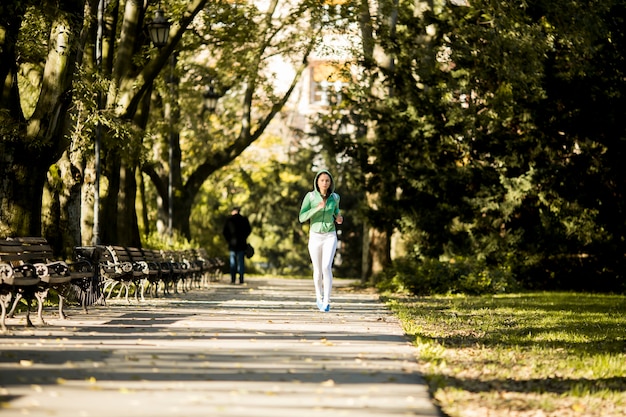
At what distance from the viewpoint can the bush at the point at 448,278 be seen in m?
29.5

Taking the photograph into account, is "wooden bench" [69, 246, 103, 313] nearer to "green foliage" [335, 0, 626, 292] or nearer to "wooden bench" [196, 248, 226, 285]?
"green foliage" [335, 0, 626, 292]

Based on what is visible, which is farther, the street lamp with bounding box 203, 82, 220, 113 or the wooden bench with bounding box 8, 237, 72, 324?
the street lamp with bounding box 203, 82, 220, 113

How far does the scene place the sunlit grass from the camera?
926 cm

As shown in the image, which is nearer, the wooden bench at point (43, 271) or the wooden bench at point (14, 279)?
the wooden bench at point (14, 279)

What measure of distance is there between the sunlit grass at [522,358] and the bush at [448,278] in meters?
6.27

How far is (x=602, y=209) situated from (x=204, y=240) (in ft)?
75.2

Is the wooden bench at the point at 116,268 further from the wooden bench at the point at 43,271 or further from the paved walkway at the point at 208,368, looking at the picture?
the paved walkway at the point at 208,368

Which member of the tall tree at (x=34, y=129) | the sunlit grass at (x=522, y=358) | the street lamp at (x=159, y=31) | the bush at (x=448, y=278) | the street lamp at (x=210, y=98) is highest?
the street lamp at (x=210, y=98)

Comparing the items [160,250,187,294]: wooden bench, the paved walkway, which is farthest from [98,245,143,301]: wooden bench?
the paved walkway

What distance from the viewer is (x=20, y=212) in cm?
2064

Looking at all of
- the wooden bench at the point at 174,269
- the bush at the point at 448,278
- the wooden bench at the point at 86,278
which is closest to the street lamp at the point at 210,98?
the wooden bench at the point at 174,269

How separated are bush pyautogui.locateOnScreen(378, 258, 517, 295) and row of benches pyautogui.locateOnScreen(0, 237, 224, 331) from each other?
495cm

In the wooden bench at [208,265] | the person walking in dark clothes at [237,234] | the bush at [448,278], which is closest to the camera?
the bush at [448,278]

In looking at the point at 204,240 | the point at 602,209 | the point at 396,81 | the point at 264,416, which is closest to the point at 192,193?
the point at 204,240
